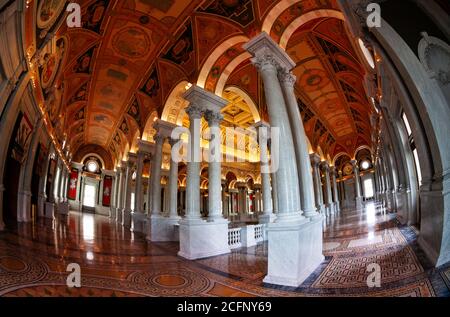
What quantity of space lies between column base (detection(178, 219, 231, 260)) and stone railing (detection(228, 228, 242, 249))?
56 centimetres

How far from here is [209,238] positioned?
270 inches

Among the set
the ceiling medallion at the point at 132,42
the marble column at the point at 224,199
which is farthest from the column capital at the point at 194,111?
the marble column at the point at 224,199

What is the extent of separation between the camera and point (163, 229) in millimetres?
9867

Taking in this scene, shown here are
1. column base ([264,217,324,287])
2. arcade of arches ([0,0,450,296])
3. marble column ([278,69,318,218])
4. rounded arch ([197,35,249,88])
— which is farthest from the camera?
rounded arch ([197,35,249,88])

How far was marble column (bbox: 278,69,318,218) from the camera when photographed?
5719mm

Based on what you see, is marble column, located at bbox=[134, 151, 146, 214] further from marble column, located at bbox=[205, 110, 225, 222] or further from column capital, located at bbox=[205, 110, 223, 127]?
marble column, located at bbox=[205, 110, 225, 222]

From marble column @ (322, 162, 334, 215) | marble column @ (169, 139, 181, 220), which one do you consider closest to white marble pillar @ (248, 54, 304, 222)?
marble column @ (169, 139, 181, 220)

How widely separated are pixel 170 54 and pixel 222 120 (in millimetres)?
3355

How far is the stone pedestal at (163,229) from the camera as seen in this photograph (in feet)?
32.1

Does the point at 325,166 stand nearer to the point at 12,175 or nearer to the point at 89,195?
the point at 12,175

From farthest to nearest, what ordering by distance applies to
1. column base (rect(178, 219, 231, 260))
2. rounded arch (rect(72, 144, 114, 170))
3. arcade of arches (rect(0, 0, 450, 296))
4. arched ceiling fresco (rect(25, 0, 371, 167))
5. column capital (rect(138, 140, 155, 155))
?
rounded arch (rect(72, 144, 114, 170)) → column capital (rect(138, 140, 155, 155)) → arched ceiling fresco (rect(25, 0, 371, 167)) → column base (rect(178, 219, 231, 260)) → arcade of arches (rect(0, 0, 450, 296))

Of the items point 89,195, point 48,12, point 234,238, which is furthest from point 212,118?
point 89,195
